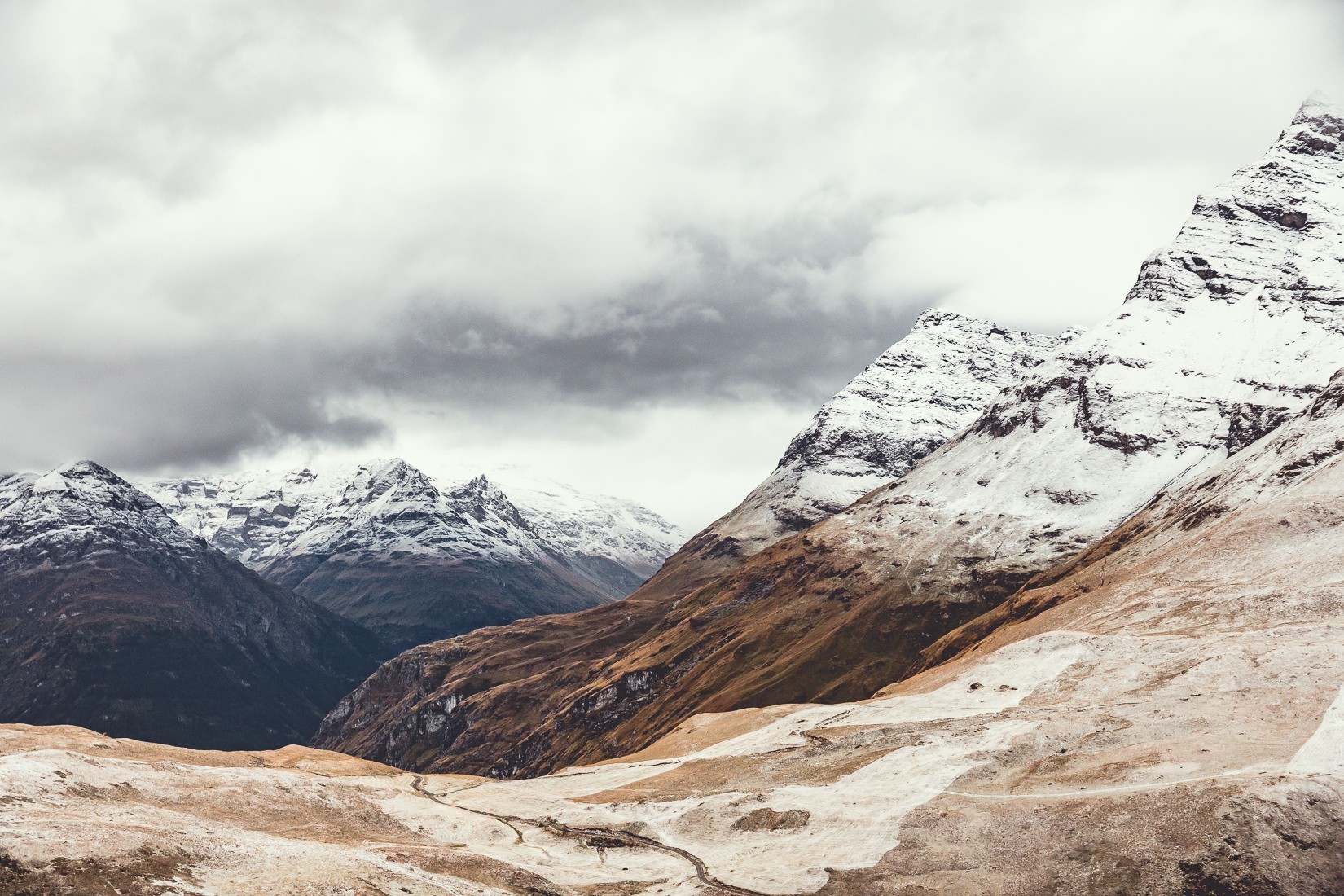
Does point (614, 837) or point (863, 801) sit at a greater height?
point (863, 801)

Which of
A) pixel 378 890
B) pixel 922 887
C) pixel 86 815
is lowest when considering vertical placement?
pixel 922 887

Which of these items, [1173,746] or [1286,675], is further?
[1286,675]

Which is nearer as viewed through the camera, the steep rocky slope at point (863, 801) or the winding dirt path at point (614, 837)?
the steep rocky slope at point (863, 801)

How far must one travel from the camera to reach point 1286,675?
8669 cm

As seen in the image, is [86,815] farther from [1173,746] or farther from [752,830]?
[1173,746]

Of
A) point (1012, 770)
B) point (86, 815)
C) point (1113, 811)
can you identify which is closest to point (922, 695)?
point (1012, 770)

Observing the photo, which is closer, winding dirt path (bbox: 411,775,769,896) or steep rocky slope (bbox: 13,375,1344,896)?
steep rocky slope (bbox: 13,375,1344,896)

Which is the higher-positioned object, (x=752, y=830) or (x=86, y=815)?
(x=86, y=815)

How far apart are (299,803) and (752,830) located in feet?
125

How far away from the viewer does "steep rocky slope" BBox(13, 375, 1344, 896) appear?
5684 cm

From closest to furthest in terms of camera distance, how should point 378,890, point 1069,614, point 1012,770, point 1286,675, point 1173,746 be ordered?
point 378,890, point 1173,746, point 1012,770, point 1286,675, point 1069,614

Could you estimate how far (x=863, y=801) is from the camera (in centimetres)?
7825

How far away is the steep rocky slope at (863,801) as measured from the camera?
186ft

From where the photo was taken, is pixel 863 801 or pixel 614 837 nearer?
pixel 863 801
